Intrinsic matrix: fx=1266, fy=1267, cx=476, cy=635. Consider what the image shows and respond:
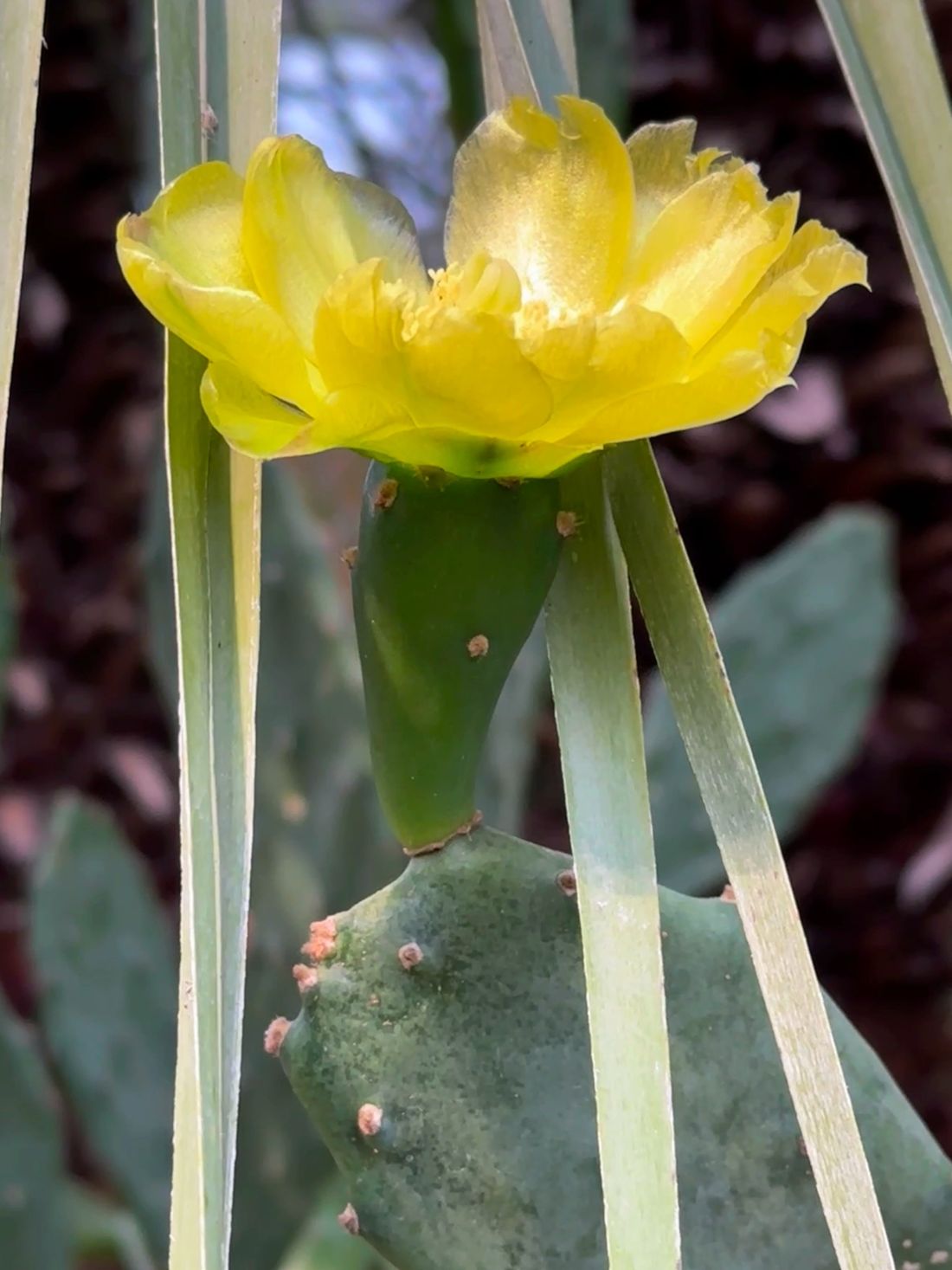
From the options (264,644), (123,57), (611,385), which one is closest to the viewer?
(611,385)

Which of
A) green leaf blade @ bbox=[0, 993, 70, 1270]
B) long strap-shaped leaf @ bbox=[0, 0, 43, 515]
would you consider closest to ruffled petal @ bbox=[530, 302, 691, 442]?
long strap-shaped leaf @ bbox=[0, 0, 43, 515]

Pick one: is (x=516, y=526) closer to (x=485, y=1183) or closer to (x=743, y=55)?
(x=485, y=1183)

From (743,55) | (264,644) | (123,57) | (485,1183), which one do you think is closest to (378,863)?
(264,644)

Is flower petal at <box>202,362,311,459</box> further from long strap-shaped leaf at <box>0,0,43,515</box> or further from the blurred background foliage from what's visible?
the blurred background foliage

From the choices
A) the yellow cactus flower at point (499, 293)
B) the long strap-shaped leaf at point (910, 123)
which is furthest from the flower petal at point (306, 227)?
the long strap-shaped leaf at point (910, 123)

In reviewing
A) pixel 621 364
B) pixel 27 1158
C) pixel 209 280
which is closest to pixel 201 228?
pixel 209 280

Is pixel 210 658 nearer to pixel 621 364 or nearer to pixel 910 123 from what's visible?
pixel 621 364
